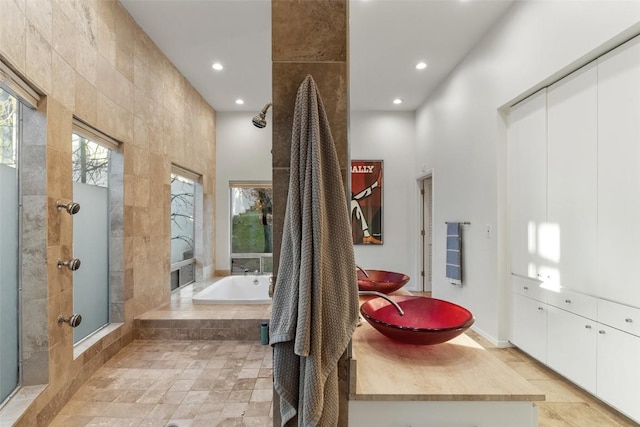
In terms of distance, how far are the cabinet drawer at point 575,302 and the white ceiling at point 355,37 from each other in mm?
2335

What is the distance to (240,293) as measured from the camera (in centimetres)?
422

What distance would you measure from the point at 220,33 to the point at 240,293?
10.4 feet

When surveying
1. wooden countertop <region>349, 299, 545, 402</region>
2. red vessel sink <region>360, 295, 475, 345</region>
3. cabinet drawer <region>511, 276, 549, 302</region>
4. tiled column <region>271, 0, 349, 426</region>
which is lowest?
cabinet drawer <region>511, 276, 549, 302</region>

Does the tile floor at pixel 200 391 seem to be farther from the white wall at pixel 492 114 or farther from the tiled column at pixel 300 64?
the tiled column at pixel 300 64

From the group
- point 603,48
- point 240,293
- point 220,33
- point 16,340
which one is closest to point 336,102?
point 603,48

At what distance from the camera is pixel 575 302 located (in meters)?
1.98

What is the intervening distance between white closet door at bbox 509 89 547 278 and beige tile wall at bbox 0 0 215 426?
3.31m

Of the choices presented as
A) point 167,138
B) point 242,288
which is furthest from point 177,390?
point 167,138

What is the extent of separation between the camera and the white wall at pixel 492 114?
186 cm

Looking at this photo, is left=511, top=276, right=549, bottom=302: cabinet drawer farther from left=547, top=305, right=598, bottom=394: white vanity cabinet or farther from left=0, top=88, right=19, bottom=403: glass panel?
left=0, top=88, right=19, bottom=403: glass panel

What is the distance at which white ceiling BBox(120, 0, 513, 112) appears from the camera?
2498 mm

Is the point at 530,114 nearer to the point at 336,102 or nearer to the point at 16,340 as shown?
the point at 336,102

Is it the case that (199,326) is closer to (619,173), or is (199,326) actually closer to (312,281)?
(312,281)

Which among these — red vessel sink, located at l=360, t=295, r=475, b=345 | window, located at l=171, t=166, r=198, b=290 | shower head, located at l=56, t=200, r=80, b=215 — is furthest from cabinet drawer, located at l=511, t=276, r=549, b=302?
window, located at l=171, t=166, r=198, b=290
